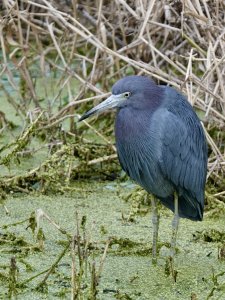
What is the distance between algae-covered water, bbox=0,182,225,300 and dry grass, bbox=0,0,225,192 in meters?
0.44

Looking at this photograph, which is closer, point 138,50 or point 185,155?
point 185,155

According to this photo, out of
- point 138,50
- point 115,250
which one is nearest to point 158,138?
point 115,250

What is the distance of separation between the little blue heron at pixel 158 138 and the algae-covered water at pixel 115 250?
0.14m

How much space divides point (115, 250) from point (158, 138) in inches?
20.0

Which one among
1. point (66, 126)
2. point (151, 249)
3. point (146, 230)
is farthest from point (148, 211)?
point (66, 126)

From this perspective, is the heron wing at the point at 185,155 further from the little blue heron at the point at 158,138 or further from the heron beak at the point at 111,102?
the heron beak at the point at 111,102

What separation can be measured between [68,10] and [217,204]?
7.68 ft

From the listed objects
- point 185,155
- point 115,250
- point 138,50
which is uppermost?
point 138,50

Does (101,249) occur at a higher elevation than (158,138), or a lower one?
lower

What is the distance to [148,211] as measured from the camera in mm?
4277

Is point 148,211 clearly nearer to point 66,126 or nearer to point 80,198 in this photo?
point 80,198

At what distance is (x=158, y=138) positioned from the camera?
3580 millimetres

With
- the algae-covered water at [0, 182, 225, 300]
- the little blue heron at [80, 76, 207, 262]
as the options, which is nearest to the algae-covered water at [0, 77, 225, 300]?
the algae-covered water at [0, 182, 225, 300]

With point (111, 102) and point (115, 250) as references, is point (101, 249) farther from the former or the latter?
point (111, 102)
